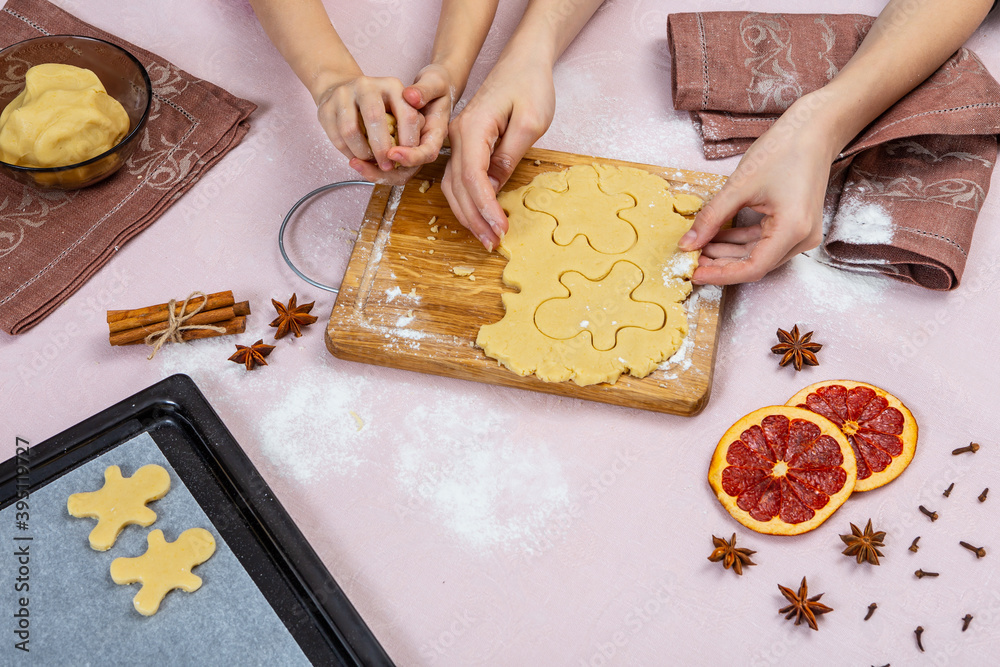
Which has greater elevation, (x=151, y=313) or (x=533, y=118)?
(x=533, y=118)

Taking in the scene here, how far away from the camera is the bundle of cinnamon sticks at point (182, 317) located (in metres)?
1.54

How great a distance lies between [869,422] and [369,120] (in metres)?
1.05

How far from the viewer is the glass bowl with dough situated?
1.58m

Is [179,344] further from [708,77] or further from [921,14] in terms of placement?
[921,14]

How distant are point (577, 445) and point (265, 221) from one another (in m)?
0.86

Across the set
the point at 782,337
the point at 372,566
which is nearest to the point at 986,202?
the point at 782,337

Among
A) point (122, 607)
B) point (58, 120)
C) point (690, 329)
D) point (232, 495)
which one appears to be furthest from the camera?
point (58, 120)

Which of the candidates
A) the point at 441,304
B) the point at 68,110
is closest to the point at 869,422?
the point at 441,304

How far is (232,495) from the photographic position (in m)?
1.35

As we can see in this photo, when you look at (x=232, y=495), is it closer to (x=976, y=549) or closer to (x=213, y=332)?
(x=213, y=332)

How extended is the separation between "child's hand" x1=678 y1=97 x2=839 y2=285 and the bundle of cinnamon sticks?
904 mm

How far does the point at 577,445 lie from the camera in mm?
1425

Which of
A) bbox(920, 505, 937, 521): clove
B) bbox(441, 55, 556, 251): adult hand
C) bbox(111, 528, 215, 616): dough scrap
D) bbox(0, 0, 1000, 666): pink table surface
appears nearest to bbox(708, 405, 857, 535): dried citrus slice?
bbox(0, 0, 1000, 666): pink table surface
